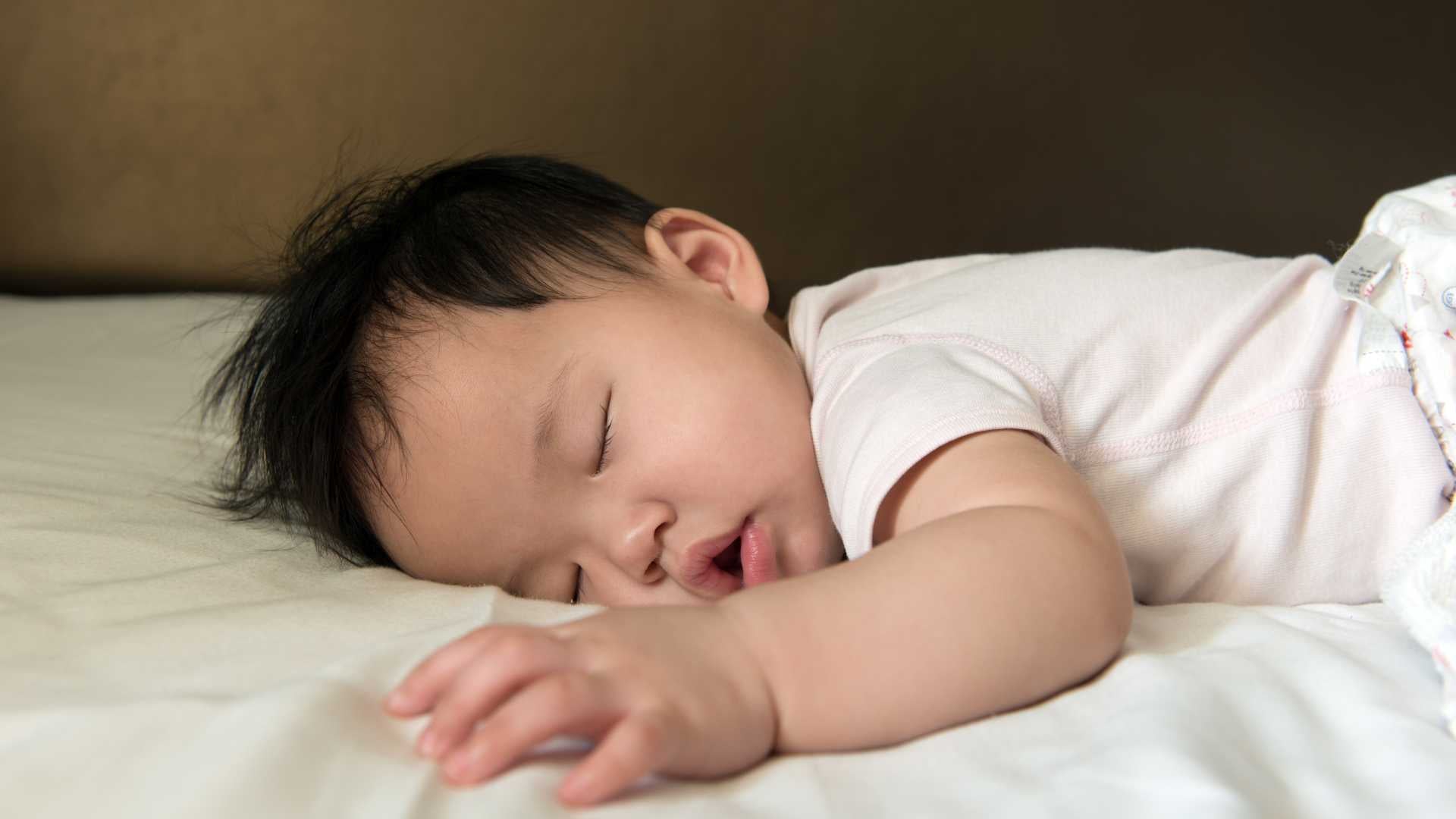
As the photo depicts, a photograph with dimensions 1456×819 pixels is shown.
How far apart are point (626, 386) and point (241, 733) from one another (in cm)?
38

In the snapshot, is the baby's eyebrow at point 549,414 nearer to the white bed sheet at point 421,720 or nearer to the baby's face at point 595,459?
the baby's face at point 595,459

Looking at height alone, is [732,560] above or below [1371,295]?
below

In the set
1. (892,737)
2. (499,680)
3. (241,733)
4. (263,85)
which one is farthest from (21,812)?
(263,85)

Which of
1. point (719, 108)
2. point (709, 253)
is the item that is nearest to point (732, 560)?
point (709, 253)

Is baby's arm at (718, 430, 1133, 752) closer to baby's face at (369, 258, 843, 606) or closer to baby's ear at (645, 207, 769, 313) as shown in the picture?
baby's face at (369, 258, 843, 606)

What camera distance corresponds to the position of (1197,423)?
0.83 m

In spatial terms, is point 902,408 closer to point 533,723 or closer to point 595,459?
point 595,459

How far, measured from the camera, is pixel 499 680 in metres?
0.51

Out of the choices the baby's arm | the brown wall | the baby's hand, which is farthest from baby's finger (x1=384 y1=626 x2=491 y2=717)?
the brown wall

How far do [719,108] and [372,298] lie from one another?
1.05 m

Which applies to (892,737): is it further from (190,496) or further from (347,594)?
(190,496)

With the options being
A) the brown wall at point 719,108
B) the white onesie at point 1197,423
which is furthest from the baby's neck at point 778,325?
the brown wall at point 719,108

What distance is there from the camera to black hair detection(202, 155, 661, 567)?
88 cm

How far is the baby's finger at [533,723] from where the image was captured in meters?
0.49
